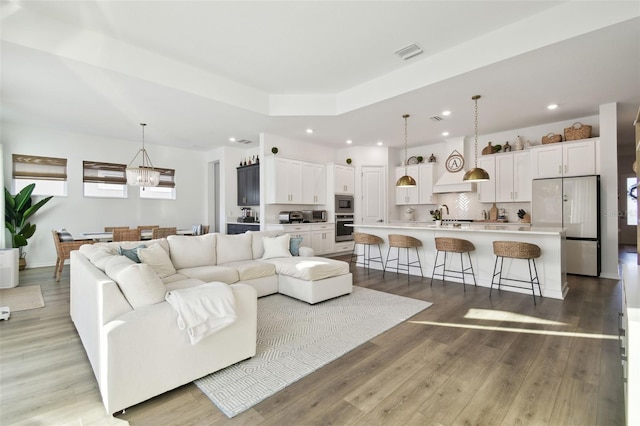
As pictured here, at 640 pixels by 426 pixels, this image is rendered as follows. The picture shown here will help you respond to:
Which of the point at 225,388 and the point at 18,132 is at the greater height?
the point at 18,132

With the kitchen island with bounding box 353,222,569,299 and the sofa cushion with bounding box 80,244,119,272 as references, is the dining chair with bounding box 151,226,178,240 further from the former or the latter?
the kitchen island with bounding box 353,222,569,299

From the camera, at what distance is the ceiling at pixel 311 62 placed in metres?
3.05

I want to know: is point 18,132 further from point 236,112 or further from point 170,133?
point 236,112

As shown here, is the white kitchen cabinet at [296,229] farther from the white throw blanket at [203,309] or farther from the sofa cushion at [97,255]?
the white throw blanket at [203,309]

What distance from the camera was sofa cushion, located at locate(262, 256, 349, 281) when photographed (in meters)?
3.76

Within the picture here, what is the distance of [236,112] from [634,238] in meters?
12.4

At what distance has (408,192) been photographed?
8.09 metres

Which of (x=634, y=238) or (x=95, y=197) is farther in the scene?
(x=634, y=238)

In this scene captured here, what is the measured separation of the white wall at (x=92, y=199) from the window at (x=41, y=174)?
0.10 m

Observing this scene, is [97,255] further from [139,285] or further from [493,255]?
[493,255]

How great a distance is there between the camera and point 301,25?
3311 mm

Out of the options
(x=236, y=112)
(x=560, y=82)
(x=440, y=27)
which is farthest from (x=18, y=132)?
(x=560, y=82)

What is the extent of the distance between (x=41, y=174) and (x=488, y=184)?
31.6 ft

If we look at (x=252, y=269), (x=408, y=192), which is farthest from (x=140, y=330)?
(x=408, y=192)
